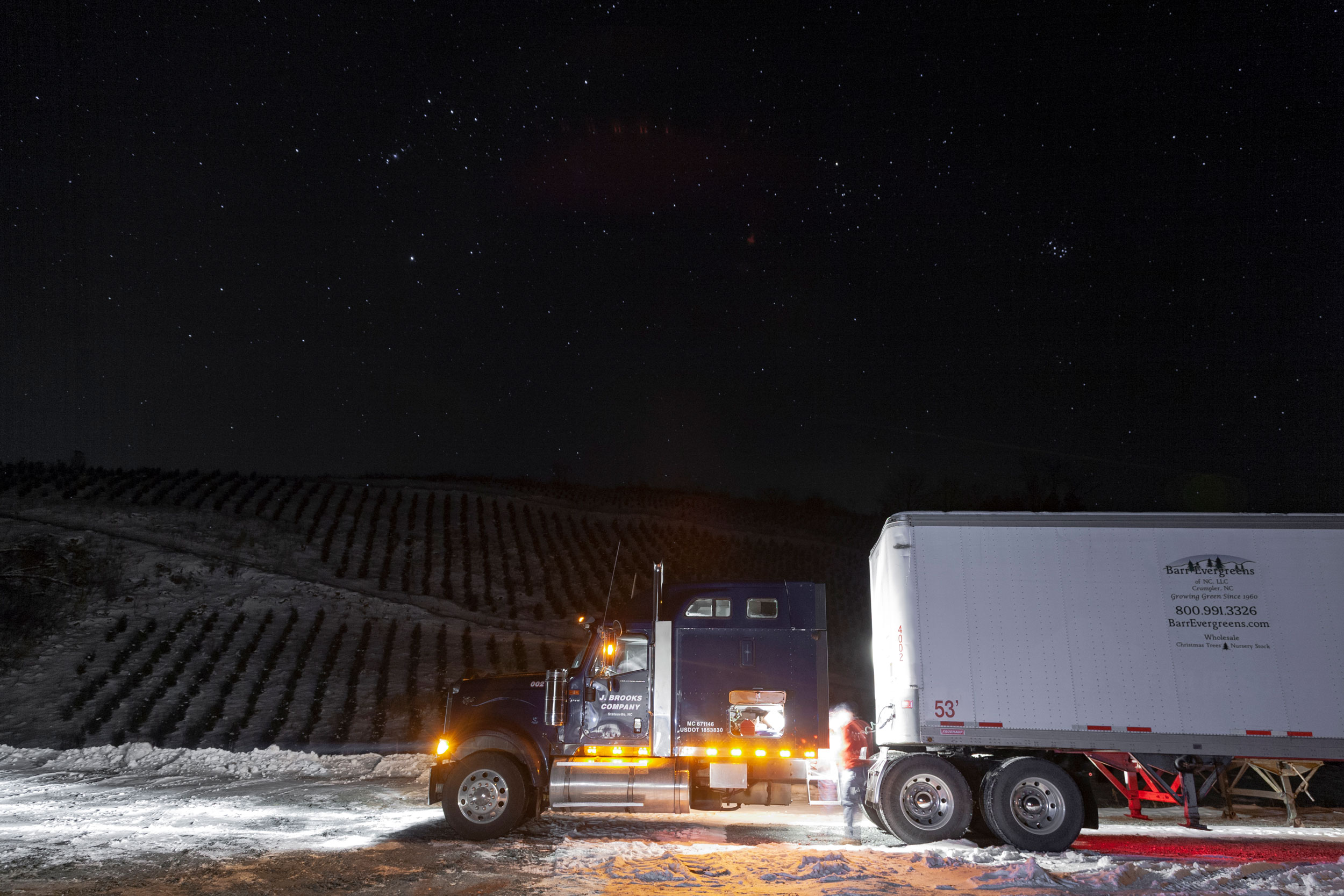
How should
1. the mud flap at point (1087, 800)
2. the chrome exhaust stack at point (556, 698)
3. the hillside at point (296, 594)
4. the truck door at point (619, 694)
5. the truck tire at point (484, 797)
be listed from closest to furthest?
1. the mud flap at point (1087, 800)
2. the truck tire at point (484, 797)
3. the chrome exhaust stack at point (556, 698)
4. the truck door at point (619, 694)
5. the hillside at point (296, 594)

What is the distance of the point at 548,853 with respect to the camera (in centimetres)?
971

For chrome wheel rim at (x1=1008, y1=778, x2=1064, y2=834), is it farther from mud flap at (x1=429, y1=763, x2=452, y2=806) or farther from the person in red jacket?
mud flap at (x1=429, y1=763, x2=452, y2=806)

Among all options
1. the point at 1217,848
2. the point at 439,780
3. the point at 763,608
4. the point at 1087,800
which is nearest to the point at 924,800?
the point at 1087,800

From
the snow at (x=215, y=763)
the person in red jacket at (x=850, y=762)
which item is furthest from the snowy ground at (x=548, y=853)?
the snow at (x=215, y=763)

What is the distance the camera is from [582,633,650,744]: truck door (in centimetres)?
1098

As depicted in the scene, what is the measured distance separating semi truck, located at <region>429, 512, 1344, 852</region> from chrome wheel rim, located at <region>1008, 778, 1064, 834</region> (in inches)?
0.9

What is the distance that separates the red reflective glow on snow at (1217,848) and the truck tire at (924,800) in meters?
1.61

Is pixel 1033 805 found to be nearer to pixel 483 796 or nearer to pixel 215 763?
pixel 483 796

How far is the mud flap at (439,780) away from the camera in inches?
414

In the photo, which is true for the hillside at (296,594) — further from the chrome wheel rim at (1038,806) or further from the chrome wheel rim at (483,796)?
the chrome wheel rim at (1038,806)

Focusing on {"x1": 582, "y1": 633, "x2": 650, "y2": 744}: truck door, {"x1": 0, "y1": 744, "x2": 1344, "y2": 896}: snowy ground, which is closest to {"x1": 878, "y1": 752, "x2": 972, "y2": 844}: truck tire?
{"x1": 0, "y1": 744, "x2": 1344, "y2": 896}: snowy ground

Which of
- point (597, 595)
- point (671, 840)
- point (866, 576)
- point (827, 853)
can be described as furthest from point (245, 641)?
point (866, 576)

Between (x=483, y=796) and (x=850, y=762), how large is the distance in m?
5.04

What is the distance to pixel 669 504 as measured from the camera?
64000 millimetres
